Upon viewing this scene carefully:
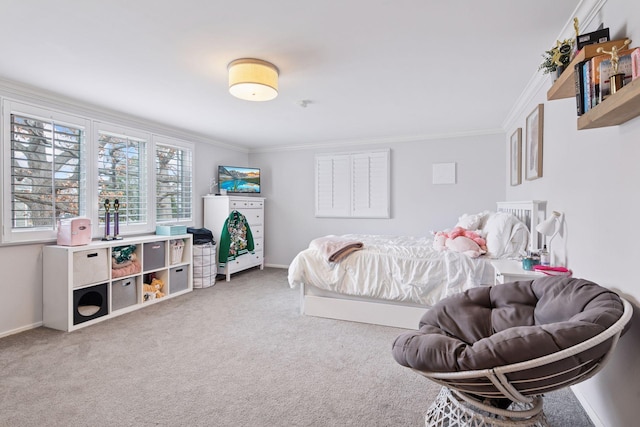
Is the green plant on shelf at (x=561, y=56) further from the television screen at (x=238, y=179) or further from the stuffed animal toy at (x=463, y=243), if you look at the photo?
the television screen at (x=238, y=179)

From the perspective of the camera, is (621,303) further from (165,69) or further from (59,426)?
(165,69)

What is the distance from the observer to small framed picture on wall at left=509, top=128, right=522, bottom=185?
12.0 ft

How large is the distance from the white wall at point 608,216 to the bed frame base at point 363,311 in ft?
4.41

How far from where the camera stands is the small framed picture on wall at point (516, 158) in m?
3.67

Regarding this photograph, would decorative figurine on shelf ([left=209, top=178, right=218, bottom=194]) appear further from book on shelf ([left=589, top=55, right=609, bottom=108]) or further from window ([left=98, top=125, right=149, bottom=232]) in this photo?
book on shelf ([left=589, top=55, right=609, bottom=108])

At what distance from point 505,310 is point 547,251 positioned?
101cm

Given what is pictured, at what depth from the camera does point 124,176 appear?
413 centimetres

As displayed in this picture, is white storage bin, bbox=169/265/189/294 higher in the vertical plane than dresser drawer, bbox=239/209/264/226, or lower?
lower

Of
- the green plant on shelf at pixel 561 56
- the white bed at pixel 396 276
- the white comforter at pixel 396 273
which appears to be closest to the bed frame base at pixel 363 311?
the white bed at pixel 396 276

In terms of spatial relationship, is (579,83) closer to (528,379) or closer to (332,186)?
(528,379)

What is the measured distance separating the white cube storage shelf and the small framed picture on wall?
4.32 m

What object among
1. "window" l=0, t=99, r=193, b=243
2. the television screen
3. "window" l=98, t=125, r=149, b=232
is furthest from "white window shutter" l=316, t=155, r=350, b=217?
"window" l=98, t=125, r=149, b=232

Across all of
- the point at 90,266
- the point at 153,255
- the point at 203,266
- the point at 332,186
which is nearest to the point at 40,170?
the point at 90,266

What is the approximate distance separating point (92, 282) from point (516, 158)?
4877mm
